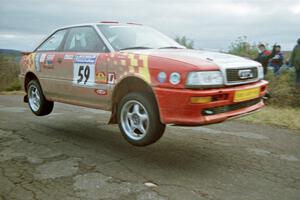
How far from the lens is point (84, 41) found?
5.36 metres

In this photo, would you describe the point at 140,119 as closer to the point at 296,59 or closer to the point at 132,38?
the point at 132,38

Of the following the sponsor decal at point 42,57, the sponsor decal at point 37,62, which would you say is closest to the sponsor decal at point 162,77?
the sponsor decal at point 42,57

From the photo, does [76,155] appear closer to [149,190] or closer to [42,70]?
[149,190]

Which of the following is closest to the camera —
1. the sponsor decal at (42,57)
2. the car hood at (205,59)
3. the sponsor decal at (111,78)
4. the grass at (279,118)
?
the car hood at (205,59)

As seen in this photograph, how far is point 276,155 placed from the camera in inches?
189

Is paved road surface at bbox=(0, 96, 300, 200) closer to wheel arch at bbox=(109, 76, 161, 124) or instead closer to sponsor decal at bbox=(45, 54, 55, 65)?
wheel arch at bbox=(109, 76, 161, 124)

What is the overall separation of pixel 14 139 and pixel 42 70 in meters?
1.22

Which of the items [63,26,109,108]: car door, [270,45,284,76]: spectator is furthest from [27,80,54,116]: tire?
[270,45,284,76]: spectator

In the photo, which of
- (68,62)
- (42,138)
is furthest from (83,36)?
(42,138)

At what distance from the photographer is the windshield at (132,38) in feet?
16.1

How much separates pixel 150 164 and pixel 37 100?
3.08 m

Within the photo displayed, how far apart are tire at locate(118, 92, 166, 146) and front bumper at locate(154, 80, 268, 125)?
161mm

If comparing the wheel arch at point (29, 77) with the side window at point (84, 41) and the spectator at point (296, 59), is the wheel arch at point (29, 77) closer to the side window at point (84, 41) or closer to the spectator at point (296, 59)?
the side window at point (84, 41)

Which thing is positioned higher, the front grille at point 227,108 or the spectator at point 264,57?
the spectator at point 264,57
